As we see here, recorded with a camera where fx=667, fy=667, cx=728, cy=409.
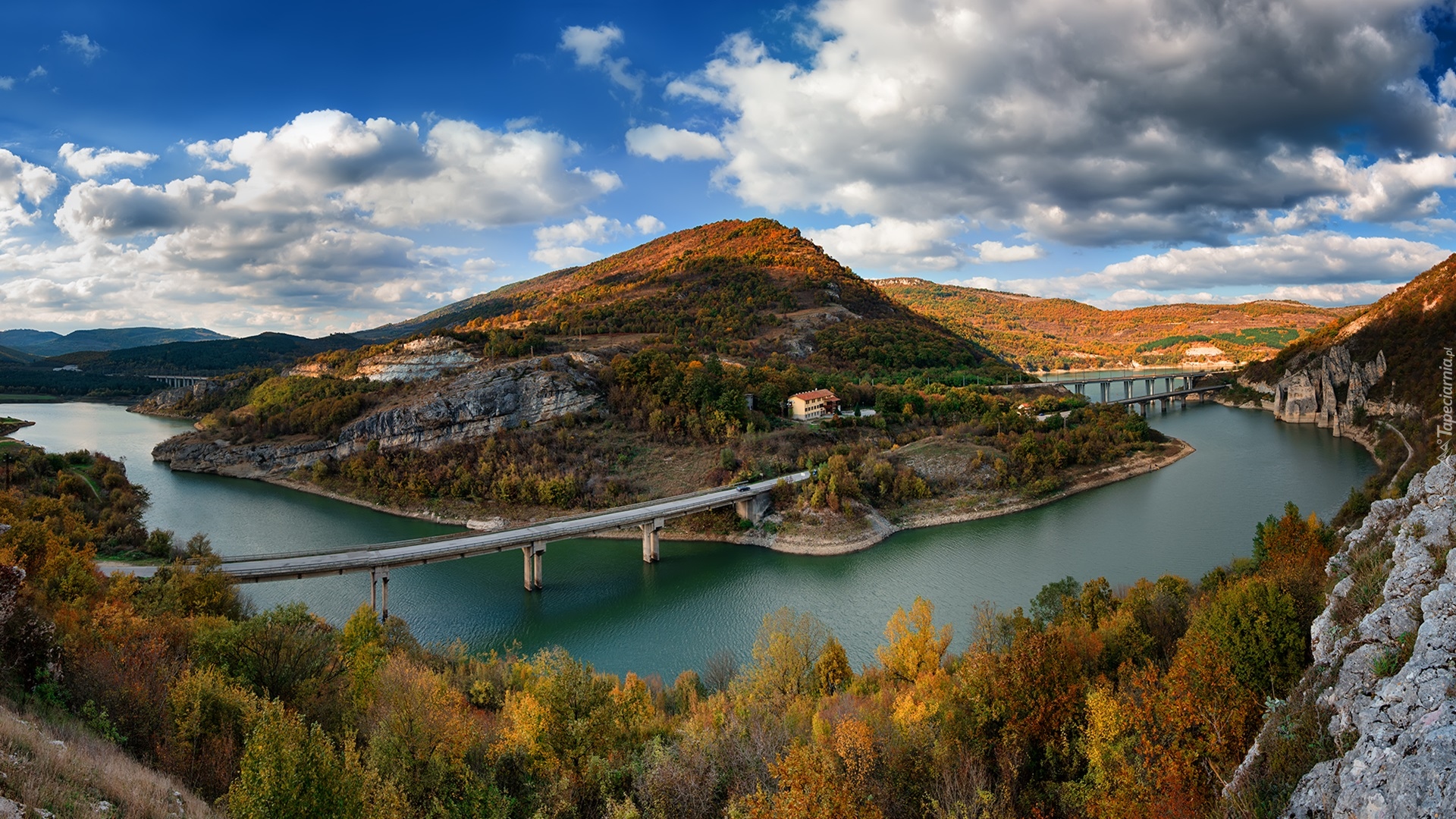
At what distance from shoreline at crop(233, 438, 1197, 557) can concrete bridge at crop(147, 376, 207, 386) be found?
89.2 metres

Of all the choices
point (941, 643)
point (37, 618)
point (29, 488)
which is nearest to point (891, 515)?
point (941, 643)

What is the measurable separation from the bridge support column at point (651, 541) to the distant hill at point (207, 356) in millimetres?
111368

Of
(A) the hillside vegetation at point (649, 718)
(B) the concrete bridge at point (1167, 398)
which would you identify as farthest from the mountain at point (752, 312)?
(A) the hillside vegetation at point (649, 718)

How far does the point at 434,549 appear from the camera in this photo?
98.0ft

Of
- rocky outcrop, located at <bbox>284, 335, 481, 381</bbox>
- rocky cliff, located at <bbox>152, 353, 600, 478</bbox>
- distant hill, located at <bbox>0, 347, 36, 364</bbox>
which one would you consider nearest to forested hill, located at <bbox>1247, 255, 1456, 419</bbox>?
rocky cliff, located at <bbox>152, 353, 600, 478</bbox>

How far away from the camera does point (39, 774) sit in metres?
6.23

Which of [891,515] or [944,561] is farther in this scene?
[891,515]

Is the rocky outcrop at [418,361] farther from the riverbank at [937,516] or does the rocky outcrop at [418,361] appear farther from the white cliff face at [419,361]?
the riverbank at [937,516]

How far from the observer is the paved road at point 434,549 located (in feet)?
90.1

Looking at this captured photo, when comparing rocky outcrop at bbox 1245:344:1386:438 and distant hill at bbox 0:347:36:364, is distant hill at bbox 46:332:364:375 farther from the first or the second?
rocky outcrop at bbox 1245:344:1386:438

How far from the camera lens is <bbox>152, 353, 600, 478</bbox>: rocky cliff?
5306 centimetres

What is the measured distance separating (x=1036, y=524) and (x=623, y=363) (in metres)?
34.6

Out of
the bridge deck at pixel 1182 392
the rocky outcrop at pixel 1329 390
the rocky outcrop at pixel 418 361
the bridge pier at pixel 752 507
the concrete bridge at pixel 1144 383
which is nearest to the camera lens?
the bridge pier at pixel 752 507

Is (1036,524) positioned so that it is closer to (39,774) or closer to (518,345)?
(39,774)
